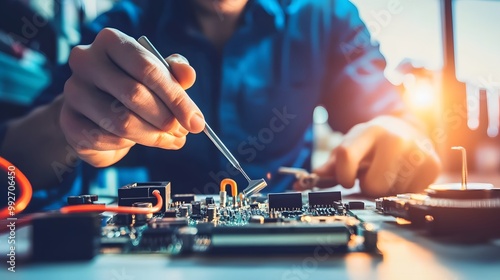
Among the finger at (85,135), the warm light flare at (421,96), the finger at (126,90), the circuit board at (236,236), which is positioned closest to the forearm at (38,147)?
the finger at (85,135)

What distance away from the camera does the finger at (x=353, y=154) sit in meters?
1.22

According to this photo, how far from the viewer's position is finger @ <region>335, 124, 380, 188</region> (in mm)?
1225

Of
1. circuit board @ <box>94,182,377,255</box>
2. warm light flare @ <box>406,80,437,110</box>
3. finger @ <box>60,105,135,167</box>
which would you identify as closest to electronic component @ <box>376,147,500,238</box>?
circuit board @ <box>94,182,377,255</box>

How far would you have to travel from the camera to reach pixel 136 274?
18.3 inches

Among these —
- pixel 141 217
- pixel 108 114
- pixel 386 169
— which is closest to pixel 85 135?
pixel 108 114

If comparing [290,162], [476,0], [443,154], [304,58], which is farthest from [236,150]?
[476,0]

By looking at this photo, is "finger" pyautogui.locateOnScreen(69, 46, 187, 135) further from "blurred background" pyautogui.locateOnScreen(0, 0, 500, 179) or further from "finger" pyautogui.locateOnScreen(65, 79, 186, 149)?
"blurred background" pyautogui.locateOnScreen(0, 0, 500, 179)

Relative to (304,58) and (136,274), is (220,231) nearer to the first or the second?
(136,274)

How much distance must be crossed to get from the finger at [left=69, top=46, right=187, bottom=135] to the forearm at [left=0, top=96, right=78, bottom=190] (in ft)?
1.53

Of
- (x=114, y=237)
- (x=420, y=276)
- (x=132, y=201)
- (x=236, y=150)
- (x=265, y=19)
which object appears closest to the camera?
(x=420, y=276)

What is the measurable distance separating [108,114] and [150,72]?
170 mm

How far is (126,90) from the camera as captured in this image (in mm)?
771

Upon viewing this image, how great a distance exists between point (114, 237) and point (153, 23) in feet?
3.20

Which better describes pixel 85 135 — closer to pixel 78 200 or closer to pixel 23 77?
pixel 78 200
